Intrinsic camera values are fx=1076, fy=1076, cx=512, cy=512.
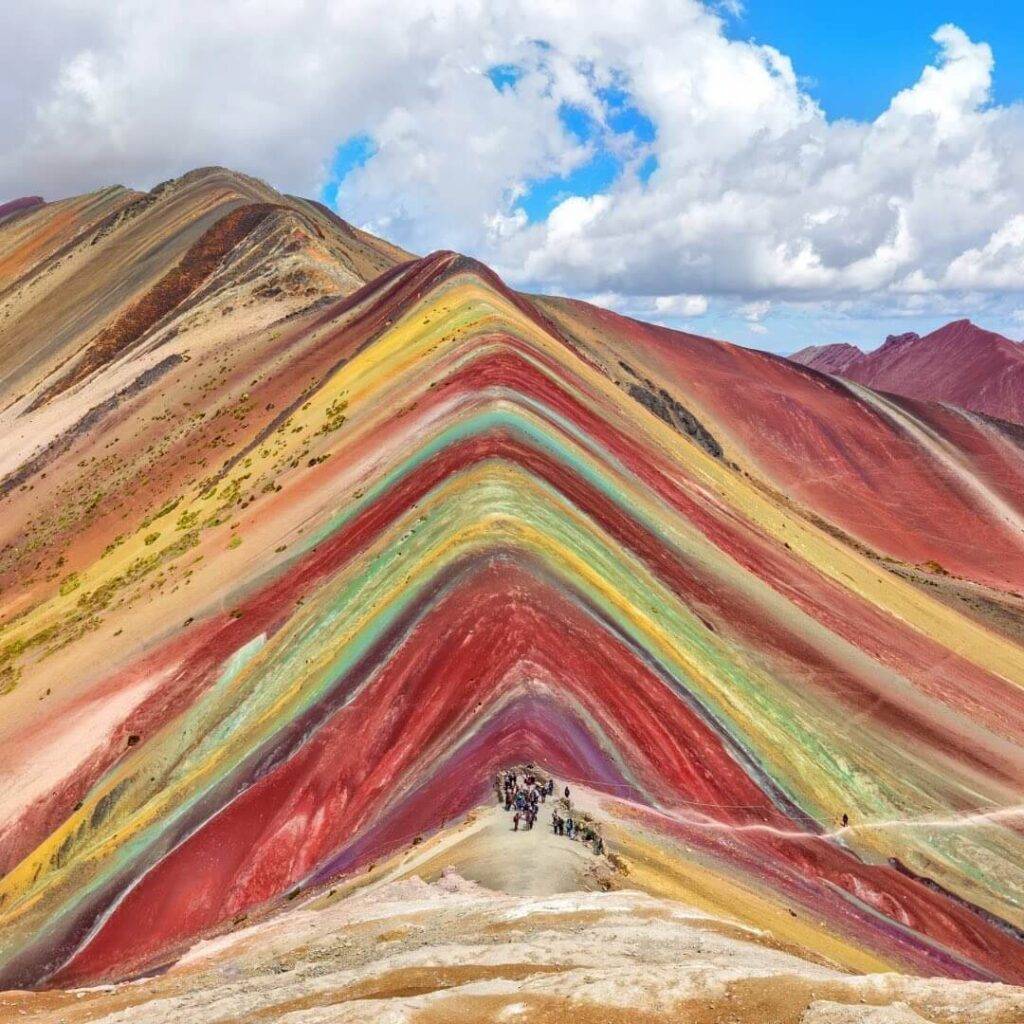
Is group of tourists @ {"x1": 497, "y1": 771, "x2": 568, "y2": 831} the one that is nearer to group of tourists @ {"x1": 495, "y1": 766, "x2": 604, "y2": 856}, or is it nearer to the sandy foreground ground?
group of tourists @ {"x1": 495, "y1": 766, "x2": 604, "y2": 856}

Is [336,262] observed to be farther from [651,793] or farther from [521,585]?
[651,793]

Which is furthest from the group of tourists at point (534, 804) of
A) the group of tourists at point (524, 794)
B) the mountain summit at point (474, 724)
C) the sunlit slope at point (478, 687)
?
the sunlit slope at point (478, 687)

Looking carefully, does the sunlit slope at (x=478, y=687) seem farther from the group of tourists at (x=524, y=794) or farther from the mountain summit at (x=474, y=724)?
the group of tourists at (x=524, y=794)

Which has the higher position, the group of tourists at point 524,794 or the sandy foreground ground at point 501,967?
the group of tourists at point 524,794

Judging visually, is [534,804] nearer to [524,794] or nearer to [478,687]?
[524,794]

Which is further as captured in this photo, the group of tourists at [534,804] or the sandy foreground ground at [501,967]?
the group of tourists at [534,804]
